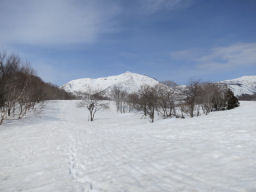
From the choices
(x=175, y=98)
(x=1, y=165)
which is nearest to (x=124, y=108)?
(x=175, y=98)

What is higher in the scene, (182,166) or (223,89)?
(223,89)

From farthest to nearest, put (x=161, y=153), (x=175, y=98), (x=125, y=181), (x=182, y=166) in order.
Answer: (x=175, y=98)
(x=161, y=153)
(x=182, y=166)
(x=125, y=181)

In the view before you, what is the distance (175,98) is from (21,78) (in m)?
23.2

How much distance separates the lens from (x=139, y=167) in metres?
4.27

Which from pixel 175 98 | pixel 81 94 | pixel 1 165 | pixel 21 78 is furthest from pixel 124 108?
pixel 1 165

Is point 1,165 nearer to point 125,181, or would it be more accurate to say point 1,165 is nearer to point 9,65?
point 125,181

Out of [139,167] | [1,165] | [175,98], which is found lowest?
[1,165]

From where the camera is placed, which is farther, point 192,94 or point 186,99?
point 186,99

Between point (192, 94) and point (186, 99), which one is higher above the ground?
point (192, 94)

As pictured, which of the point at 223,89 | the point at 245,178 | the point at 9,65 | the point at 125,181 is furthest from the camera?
the point at 223,89

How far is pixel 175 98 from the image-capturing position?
25.6 metres

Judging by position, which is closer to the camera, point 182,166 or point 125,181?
point 125,181

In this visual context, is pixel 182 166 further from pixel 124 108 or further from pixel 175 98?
pixel 124 108

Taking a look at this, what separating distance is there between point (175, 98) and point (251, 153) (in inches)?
863
